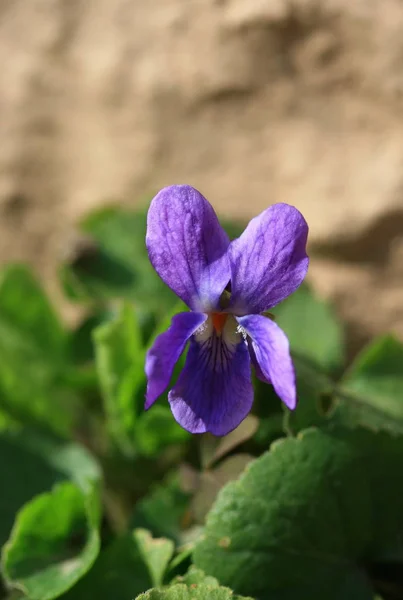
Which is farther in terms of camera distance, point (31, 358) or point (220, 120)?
point (220, 120)

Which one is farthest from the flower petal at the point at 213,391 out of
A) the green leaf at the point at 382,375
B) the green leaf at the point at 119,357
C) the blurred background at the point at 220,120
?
the blurred background at the point at 220,120

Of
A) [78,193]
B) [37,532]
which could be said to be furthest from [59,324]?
[37,532]

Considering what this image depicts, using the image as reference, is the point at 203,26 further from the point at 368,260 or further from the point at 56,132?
the point at 368,260

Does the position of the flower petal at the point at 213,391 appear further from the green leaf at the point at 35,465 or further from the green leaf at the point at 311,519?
the green leaf at the point at 35,465

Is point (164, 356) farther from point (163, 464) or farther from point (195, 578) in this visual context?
point (163, 464)

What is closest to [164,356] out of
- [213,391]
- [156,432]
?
[213,391]

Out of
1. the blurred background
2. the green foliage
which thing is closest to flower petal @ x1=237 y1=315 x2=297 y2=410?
the green foliage
